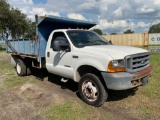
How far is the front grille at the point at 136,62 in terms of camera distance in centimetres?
485

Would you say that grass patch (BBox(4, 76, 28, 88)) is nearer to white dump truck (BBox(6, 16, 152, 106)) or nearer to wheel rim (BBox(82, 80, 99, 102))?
white dump truck (BBox(6, 16, 152, 106))

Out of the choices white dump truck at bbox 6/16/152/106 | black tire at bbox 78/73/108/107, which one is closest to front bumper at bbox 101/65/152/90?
white dump truck at bbox 6/16/152/106

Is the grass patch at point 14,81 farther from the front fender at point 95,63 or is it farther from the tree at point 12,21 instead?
the tree at point 12,21

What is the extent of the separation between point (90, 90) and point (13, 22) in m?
33.8

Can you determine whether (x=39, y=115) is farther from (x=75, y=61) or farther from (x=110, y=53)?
(x=110, y=53)

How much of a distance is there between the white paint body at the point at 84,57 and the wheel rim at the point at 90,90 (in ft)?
1.54

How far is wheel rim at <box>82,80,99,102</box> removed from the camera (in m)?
5.24

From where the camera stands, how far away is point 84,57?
5398 mm

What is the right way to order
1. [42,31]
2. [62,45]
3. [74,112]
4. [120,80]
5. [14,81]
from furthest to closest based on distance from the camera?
[14,81], [42,31], [62,45], [74,112], [120,80]

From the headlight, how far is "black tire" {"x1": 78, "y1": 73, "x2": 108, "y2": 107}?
53 cm

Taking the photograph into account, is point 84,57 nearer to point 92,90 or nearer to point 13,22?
point 92,90

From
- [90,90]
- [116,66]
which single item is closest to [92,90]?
[90,90]

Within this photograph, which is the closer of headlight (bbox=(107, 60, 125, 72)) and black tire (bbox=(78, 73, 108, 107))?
headlight (bbox=(107, 60, 125, 72))

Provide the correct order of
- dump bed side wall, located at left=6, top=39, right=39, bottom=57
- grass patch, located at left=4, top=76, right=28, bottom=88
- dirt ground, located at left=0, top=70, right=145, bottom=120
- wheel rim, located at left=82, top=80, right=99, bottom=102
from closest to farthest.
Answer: dirt ground, located at left=0, top=70, right=145, bottom=120 → wheel rim, located at left=82, top=80, right=99, bottom=102 → dump bed side wall, located at left=6, top=39, right=39, bottom=57 → grass patch, located at left=4, top=76, right=28, bottom=88
